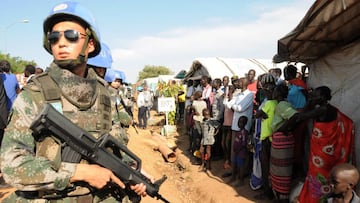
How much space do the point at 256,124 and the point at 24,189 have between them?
4392 millimetres

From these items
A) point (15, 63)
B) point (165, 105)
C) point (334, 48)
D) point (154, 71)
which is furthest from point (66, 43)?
→ point (154, 71)

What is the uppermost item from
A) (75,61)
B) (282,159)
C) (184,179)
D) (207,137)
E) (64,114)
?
(75,61)

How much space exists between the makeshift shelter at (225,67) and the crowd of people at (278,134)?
14.7ft

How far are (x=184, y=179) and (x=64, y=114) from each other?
19.3 feet

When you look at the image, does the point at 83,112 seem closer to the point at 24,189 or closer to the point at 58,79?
the point at 58,79

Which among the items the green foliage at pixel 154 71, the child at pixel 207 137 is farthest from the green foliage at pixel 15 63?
the child at pixel 207 137

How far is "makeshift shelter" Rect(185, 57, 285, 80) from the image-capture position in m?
12.4

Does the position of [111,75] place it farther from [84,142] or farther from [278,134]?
[84,142]

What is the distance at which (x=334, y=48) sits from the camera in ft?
14.5

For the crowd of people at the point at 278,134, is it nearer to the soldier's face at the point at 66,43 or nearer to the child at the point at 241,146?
the child at the point at 241,146

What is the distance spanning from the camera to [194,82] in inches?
498

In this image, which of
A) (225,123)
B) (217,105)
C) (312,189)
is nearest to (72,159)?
(312,189)

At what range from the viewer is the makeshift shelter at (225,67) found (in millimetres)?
12375

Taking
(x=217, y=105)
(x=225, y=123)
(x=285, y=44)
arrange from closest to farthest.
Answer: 1. (x=285, y=44)
2. (x=225, y=123)
3. (x=217, y=105)
